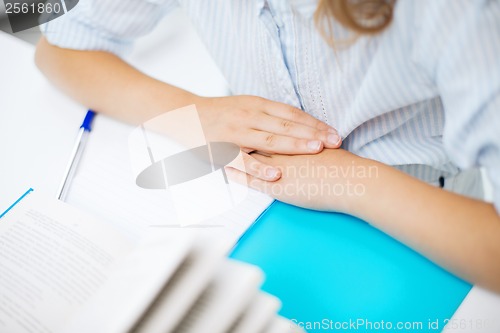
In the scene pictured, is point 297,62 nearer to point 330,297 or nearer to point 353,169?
point 353,169

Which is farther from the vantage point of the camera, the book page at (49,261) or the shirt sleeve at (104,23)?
the shirt sleeve at (104,23)

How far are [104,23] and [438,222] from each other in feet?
1.63

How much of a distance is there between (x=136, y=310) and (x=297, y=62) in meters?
0.37

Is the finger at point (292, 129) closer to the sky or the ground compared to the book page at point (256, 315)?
closer to the sky

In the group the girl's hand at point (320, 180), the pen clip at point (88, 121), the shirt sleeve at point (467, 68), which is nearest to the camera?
the shirt sleeve at point (467, 68)

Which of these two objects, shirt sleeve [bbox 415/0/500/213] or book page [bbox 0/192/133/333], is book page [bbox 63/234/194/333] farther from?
shirt sleeve [bbox 415/0/500/213]

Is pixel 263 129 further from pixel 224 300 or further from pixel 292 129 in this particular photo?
pixel 224 300

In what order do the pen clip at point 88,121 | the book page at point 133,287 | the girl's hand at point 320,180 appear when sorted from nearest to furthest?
the book page at point 133,287, the girl's hand at point 320,180, the pen clip at point 88,121

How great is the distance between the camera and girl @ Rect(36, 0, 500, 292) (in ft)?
1.44

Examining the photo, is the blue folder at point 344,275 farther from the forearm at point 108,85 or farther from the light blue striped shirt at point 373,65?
the forearm at point 108,85

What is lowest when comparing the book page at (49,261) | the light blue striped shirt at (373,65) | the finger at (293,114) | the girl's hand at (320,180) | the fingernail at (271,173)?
the book page at (49,261)

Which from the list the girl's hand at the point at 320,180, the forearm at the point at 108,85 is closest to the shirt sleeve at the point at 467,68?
the girl's hand at the point at 320,180

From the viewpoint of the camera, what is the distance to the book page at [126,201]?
55 centimetres

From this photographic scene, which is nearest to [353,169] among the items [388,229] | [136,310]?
[388,229]
